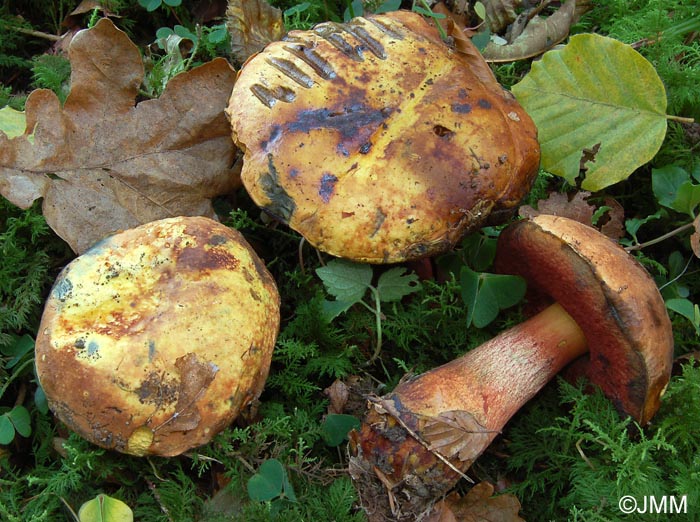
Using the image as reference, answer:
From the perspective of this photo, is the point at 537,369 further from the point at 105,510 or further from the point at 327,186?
the point at 105,510

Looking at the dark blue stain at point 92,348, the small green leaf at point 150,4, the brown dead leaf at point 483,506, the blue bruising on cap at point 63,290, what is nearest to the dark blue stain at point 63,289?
the blue bruising on cap at point 63,290

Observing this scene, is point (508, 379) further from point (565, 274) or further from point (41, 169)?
point (41, 169)

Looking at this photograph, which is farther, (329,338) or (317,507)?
(329,338)

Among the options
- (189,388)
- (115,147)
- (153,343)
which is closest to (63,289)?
(153,343)

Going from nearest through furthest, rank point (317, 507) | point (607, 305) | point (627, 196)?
1. point (607, 305)
2. point (317, 507)
3. point (627, 196)

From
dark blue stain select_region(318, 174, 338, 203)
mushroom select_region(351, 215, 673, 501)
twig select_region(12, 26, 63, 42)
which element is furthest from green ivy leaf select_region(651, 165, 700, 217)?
twig select_region(12, 26, 63, 42)

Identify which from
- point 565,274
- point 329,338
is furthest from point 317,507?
point 565,274
